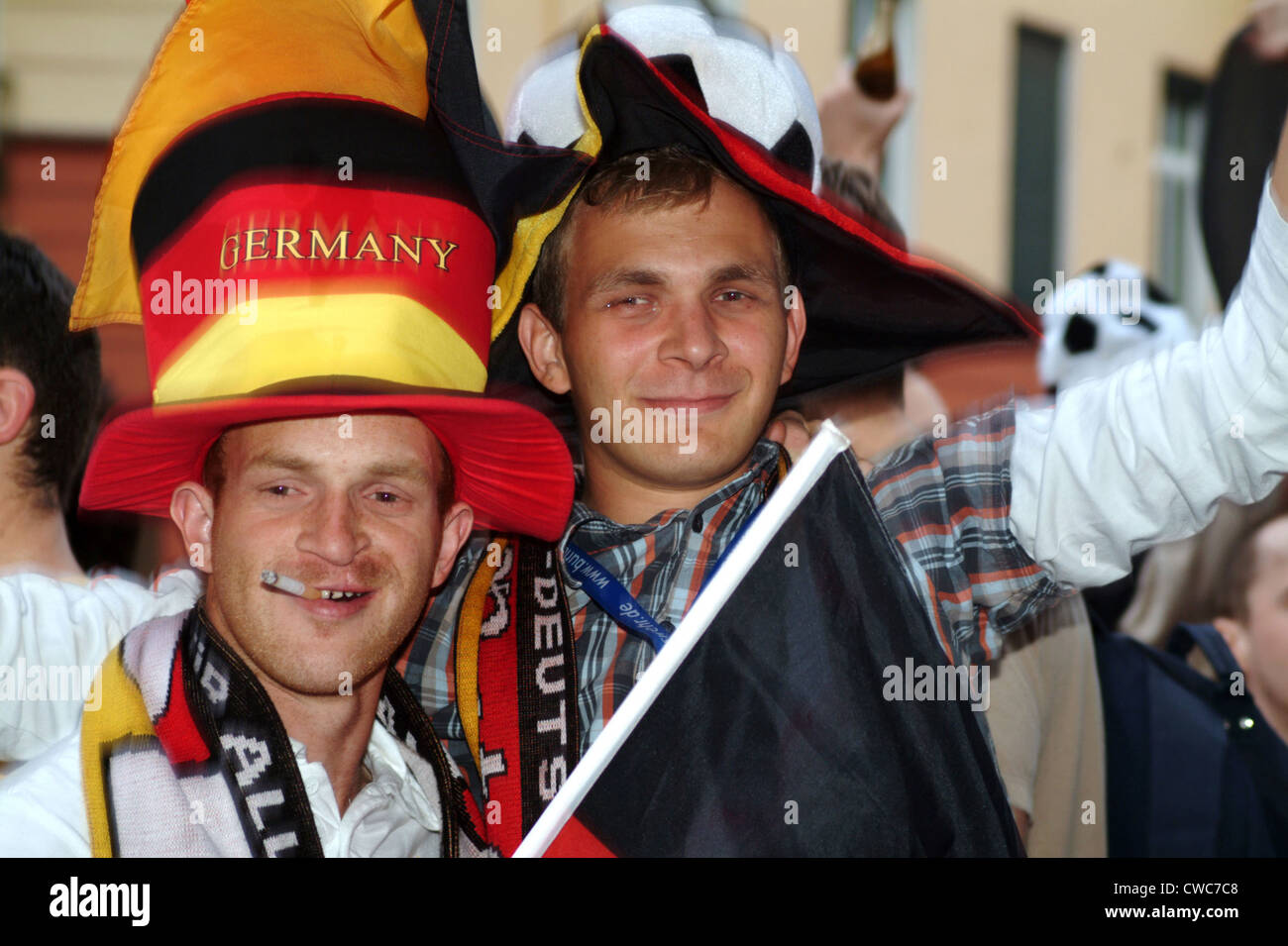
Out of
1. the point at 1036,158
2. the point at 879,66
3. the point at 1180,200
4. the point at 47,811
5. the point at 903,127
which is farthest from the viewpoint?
the point at 1180,200

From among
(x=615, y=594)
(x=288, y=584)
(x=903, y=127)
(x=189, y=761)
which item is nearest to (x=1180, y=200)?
(x=903, y=127)

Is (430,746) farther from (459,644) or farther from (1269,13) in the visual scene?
(1269,13)

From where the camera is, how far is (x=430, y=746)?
7.35ft


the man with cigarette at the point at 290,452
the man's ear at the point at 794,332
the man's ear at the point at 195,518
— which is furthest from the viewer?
the man's ear at the point at 794,332

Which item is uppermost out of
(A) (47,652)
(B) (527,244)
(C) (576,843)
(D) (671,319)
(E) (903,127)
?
(E) (903,127)

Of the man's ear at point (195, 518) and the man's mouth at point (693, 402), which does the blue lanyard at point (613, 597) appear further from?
the man's ear at point (195, 518)

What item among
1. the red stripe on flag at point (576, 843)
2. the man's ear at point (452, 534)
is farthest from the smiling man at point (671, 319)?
the red stripe on flag at point (576, 843)

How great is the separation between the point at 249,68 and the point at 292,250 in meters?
0.30

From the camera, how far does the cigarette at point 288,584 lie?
2.06 m

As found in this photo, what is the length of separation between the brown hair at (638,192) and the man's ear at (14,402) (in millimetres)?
873

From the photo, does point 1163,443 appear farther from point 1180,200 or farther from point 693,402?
point 1180,200

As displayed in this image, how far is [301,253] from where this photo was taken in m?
2.10

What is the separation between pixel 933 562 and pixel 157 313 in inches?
45.7
